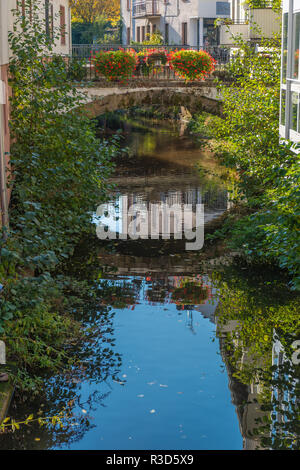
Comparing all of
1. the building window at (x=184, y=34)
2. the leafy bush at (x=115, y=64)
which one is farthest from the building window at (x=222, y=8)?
the leafy bush at (x=115, y=64)

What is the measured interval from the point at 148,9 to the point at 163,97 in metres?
24.8

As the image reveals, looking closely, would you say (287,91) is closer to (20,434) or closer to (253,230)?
(253,230)

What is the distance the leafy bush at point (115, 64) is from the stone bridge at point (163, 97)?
478 mm

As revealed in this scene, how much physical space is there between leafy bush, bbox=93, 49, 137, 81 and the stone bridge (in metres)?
0.48

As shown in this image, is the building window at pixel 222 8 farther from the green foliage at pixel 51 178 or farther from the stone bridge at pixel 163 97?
the green foliage at pixel 51 178

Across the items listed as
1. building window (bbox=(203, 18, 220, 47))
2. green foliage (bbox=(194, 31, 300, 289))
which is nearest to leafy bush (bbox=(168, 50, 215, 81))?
green foliage (bbox=(194, 31, 300, 289))

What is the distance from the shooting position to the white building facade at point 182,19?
41500mm

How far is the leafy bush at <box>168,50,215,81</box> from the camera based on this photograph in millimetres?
23938

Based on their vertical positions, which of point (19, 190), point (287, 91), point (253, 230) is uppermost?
point (287, 91)

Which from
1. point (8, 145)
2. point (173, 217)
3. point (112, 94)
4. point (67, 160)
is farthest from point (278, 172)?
point (112, 94)

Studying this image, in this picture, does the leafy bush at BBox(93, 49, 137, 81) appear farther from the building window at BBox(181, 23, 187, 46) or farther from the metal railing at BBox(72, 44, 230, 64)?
the building window at BBox(181, 23, 187, 46)

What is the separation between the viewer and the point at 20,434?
7328mm

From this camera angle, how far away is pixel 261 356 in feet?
31.0

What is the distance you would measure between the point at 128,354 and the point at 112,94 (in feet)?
50.6
